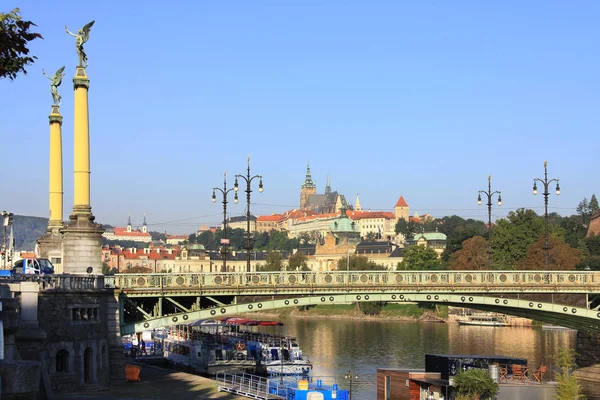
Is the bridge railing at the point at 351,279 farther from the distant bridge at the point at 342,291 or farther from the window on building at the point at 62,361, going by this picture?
the window on building at the point at 62,361

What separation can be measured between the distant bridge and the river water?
25.4 feet

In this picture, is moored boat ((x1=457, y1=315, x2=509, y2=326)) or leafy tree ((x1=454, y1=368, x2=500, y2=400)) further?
moored boat ((x1=457, y1=315, x2=509, y2=326))

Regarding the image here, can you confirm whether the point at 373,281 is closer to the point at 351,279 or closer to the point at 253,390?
the point at 351,279

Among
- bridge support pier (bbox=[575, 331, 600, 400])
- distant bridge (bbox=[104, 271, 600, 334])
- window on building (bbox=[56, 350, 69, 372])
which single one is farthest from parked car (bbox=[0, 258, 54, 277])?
bridge support pier (bbox=[575, 331, 600, 400])

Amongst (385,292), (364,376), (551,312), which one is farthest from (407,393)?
(364,376)

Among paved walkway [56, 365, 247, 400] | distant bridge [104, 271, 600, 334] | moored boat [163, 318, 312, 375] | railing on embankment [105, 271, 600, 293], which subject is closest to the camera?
paved walkway [56, 365, 247, 400]

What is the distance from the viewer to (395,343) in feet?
335

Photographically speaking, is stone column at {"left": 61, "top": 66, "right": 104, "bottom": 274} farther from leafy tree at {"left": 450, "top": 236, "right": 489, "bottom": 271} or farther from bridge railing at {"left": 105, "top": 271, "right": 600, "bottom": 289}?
leafy tree at {"left": 450, "top": 236, "right": 489, "bottom": 271}

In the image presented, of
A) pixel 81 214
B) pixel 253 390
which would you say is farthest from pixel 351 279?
pixel 81 214

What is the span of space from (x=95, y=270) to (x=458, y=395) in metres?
19.0

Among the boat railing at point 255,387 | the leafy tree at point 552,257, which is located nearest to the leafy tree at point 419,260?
the leafy tree at point 552,257

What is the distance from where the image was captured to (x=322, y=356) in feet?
291

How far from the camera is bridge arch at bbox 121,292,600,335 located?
53844mm

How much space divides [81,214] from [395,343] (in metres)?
57.8
